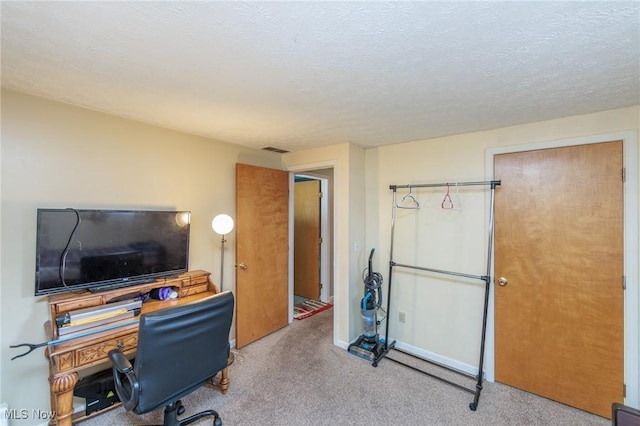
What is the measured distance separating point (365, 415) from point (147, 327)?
5.46 feet

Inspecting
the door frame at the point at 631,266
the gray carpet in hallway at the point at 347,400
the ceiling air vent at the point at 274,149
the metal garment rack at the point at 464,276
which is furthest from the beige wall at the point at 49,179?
the door frame at the point at 631,266

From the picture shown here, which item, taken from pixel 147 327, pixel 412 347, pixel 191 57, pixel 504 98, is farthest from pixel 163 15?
pixel 412 347

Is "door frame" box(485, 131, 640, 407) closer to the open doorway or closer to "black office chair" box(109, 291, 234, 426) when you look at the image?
"black office chair" box(109, 291, 234, 426)

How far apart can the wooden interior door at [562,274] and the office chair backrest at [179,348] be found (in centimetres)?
237

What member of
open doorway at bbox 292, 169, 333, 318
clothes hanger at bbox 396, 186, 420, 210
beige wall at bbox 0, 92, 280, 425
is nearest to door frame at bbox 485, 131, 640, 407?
clothes hanger at bbox 396, 186, 420, 210

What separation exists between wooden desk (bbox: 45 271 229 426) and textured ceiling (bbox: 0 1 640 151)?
53.3 inches

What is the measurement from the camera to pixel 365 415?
6.80 ft

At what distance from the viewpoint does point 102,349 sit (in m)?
1.74

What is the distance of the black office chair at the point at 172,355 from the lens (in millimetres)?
1479

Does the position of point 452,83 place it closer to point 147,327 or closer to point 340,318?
point 147,327

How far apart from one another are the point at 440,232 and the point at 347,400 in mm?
1745

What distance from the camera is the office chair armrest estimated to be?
4.83ft

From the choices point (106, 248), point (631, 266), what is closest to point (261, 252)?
point (106, 248)

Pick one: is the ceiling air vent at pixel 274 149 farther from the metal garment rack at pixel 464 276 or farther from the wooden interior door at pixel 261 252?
the metal garment rack at pixel 464 276
